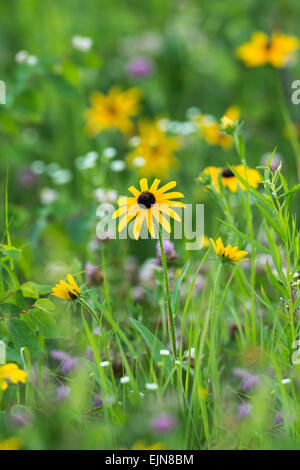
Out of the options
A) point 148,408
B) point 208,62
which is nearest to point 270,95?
point 208,62

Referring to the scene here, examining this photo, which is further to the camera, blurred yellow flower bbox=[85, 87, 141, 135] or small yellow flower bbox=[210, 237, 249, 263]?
blurred yellow flower bbox=[85, 87, 141, 135]

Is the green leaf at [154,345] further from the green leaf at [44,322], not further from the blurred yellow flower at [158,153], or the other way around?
the blurred yellow flower at [158,153]

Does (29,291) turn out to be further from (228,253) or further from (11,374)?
(228,253)

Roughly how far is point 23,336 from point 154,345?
0.64 ft

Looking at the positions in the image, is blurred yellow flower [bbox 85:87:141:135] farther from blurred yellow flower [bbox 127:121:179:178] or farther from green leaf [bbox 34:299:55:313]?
green leaf [bbox 34:299:55:313]

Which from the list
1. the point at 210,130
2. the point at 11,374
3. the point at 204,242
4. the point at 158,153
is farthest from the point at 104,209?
the point at 158,153

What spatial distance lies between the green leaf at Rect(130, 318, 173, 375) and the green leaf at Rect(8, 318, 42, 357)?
0.15m

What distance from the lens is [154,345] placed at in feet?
2.86

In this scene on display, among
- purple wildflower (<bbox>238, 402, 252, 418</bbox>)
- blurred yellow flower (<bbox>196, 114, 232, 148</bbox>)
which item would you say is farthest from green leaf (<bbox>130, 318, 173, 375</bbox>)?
blurred yellow flower (<bbox>196, 114, 232, 148</bbox>)

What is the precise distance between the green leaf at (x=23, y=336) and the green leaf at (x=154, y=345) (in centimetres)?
15

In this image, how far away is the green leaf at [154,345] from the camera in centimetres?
86

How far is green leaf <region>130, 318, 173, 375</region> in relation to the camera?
865mm

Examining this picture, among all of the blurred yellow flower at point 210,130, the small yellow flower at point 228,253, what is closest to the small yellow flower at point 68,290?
the small yellow flower at point 228,253
